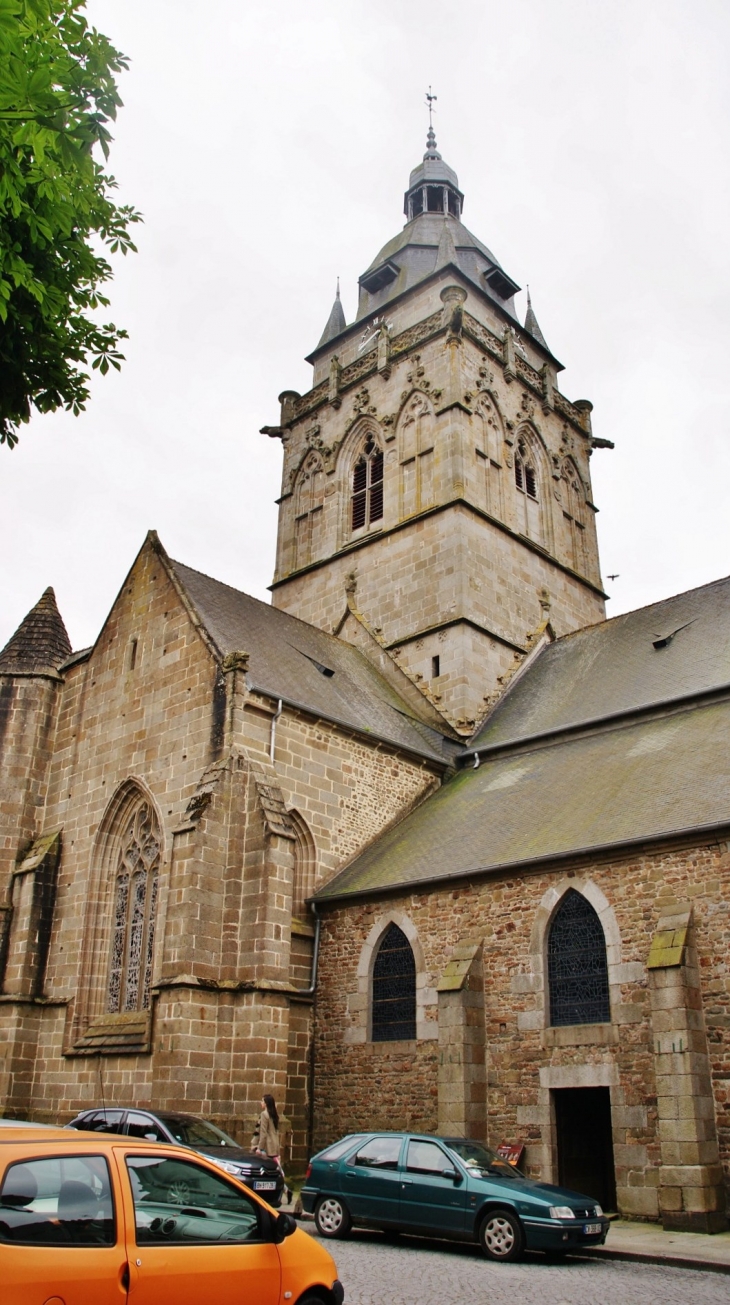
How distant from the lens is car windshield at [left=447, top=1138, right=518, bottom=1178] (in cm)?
1044

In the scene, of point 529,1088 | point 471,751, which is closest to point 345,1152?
point 529,1088

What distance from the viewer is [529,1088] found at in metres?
14.0

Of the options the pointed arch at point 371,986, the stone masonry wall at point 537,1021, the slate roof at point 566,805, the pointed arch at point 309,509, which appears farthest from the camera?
the pointed arch at point 309,509

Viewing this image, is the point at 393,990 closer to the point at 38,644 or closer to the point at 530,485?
the point at 38,644

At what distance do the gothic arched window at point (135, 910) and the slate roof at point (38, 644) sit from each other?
487cm

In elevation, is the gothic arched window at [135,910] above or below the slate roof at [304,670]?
below

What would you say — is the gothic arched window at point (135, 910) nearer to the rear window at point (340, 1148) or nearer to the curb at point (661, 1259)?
the rear window at point (340, 1148)

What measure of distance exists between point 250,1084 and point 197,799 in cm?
442

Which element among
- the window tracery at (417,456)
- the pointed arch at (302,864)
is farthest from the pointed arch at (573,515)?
the pointed arch at (302,864)

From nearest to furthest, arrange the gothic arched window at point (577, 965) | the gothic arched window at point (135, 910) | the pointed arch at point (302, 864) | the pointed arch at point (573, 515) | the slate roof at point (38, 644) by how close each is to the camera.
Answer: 1. the gothic arched window at point (577, 965)
2. the gothic arched window at point (135, 910)
3. the pointed arch at point (302, 864)
4. the slate roof at point (38, 644)
5. the pointed arch at point (573, 515)

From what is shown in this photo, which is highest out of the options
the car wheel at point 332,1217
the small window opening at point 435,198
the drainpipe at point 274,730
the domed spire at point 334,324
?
the small window opening at point 435,198

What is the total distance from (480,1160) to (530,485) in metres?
22.3

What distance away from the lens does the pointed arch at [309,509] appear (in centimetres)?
3023

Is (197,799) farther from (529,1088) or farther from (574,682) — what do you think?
(574,682)
